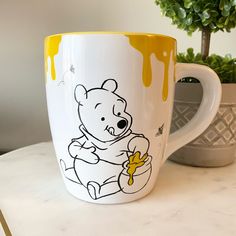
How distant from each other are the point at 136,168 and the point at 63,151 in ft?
0.24

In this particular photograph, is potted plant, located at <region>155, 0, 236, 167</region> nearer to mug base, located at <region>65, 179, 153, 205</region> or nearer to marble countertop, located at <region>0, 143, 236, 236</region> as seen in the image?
marble countertop, located at <region>0, 143, 236, 236</region>

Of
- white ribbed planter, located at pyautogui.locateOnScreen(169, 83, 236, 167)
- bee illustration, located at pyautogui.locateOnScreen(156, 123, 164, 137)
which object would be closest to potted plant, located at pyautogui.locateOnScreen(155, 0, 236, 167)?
white ribbed planter, located at pyautogui.locateOnScreen(169, 83, 236, 167)

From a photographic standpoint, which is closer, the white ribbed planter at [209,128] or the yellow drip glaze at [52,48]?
the yellow drip glaze at [52,48]

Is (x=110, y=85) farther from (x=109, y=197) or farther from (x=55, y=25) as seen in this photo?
(x=55, y=25)

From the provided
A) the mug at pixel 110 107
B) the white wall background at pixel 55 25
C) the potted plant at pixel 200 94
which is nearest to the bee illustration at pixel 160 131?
the mug at pixel 110 107

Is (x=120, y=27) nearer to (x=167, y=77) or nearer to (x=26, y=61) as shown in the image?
(x=26, y=61)

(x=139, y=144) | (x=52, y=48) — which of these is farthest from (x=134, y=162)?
(x=52, y=48)

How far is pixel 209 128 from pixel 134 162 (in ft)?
0.49

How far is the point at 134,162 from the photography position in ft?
0.98

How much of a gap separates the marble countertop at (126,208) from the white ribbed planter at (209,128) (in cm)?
2

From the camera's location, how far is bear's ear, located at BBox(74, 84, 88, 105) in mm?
273

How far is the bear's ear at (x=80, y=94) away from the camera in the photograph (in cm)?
27

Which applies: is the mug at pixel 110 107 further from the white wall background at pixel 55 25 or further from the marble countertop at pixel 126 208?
the white wall background at pixel 55 25

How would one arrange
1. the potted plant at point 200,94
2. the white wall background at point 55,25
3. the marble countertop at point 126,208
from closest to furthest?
the marble countertop at point 126,208
the potted plant at point 200,94
the white wall background at point 55,25
